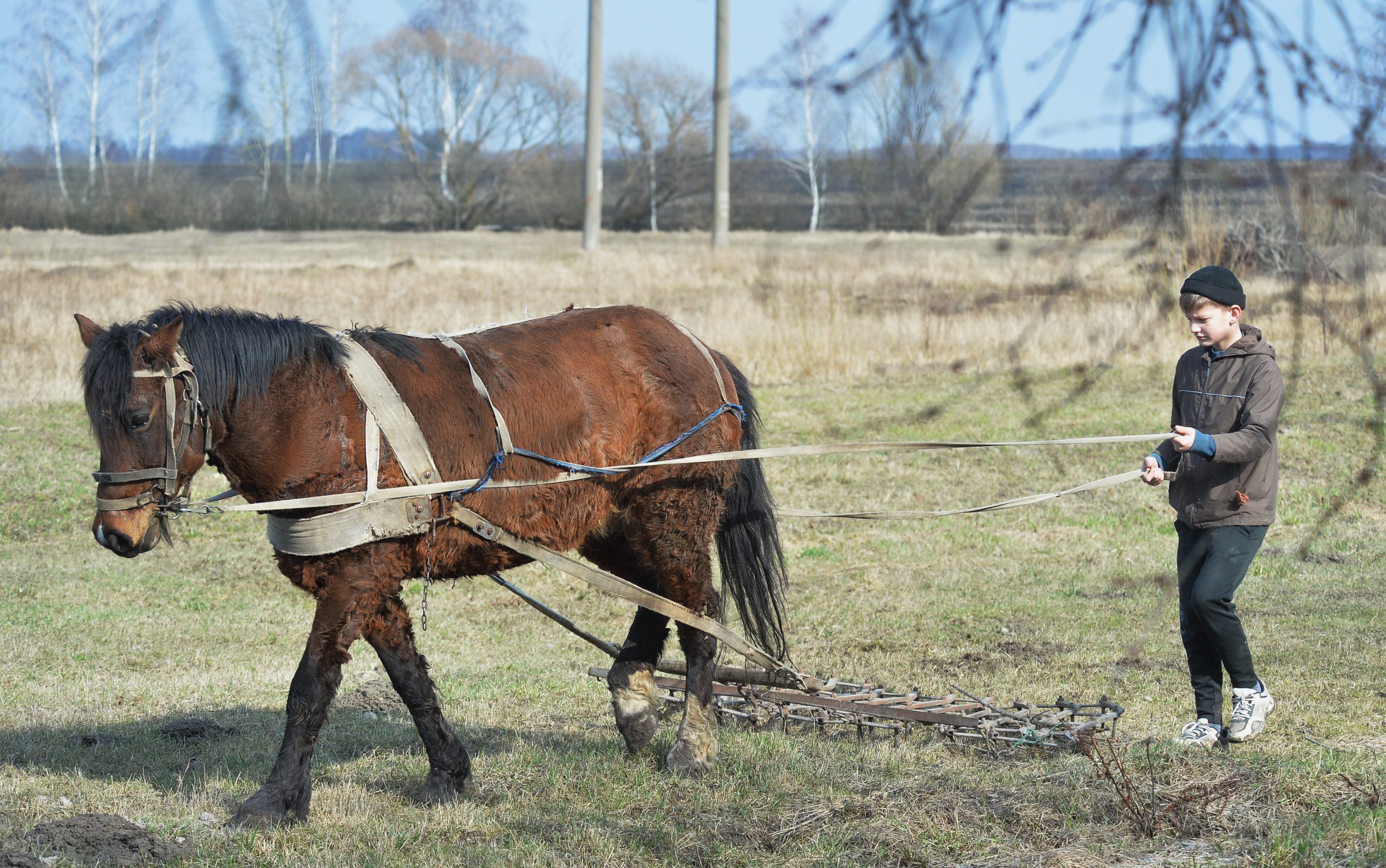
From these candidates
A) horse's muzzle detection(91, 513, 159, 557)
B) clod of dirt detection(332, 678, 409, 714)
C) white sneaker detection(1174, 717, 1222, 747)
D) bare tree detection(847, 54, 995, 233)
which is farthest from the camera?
clod of dirt detection(332, 678, 409, 714)

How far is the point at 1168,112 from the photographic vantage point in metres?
1.79

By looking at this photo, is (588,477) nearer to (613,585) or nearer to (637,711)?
(613,585)

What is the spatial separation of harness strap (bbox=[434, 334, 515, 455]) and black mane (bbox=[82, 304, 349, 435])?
1.67 ft

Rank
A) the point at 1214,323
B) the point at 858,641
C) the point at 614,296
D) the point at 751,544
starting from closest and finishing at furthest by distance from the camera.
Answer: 1. the point at 1214,323
2. the point at 751,544
3. the point at 858,641
4. the point at 614,296

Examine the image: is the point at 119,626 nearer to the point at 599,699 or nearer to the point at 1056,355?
the point at 599,699

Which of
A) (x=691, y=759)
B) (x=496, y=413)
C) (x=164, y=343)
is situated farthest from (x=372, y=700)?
(x=164, y=343)

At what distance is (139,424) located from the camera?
3.92 metres

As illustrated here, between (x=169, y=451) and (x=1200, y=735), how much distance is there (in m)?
4.15

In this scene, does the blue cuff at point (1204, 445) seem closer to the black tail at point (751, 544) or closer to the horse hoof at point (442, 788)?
the black tail at point (751, 544)

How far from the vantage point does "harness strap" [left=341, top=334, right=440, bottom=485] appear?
4246mm

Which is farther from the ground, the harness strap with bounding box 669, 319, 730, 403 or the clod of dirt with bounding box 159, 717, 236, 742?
the harness strap with bounding box 669, 319, 730, 403

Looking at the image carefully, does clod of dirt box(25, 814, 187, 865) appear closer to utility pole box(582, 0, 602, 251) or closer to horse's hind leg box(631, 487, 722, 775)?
horse's hind leg box(631, 487, 722, 775)

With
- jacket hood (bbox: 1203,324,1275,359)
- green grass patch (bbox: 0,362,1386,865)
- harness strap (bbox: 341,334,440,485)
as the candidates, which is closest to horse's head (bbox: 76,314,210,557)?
harness strap (bbox: 341,334,440,485)

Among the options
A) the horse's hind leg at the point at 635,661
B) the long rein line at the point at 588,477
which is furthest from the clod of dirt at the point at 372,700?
the long rein line at the point at 588,477
